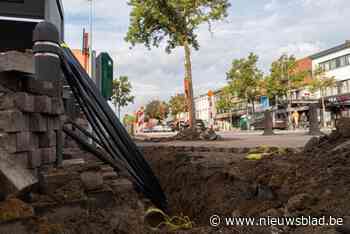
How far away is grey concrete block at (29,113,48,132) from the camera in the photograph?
10.7 feet

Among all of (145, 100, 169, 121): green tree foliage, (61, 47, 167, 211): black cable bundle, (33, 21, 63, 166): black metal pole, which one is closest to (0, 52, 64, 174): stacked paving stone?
(33, 21, 63, 166): black metal pole

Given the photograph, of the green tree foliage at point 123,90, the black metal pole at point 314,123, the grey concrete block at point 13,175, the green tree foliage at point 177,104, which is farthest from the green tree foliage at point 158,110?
the grey concrete block at point 13,175

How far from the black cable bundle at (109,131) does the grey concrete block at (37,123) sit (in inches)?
33.2

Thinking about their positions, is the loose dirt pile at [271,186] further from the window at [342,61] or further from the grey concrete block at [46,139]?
the window at [342,61]

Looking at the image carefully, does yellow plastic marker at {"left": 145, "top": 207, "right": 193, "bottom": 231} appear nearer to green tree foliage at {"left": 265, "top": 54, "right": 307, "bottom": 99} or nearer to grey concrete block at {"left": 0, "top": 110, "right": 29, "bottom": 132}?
grey concrete block at {"left": 0, "top": 110, "right": 29, "bottom": 132}

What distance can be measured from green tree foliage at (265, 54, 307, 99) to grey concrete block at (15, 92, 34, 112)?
40.1 meters

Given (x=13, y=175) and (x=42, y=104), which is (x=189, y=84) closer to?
(x=42, y=104)

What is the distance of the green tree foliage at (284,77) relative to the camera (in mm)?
40281

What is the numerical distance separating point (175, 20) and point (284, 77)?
24367 millimetres

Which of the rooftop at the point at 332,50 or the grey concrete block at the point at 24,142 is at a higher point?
the rooftop at the point at 332,50

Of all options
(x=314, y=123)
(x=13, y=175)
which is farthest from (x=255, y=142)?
(x=13, y=175)

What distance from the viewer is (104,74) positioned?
6.63 meters

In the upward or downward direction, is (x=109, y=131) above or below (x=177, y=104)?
below

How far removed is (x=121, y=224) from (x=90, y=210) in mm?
424
